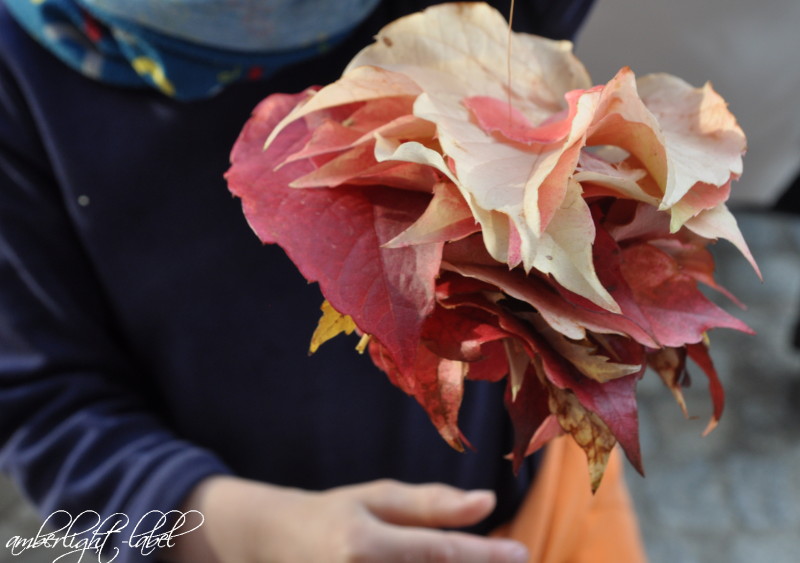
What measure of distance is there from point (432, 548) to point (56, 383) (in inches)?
10.5

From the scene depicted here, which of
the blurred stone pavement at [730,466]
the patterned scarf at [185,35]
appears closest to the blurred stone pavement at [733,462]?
the blurred stone pavement at [730,466]

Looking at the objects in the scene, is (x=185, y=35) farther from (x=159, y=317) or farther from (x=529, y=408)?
(x=529, y=408)

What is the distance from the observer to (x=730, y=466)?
116 cm

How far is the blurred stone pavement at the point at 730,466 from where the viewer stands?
3.52 feet

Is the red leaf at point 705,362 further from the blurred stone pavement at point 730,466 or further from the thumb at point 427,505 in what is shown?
the blurred stone pavement at point 730,466

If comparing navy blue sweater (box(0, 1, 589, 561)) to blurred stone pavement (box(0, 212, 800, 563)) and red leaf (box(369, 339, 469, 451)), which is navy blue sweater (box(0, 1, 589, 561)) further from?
blurred stone pavement (box(0, 212, 800, 563))

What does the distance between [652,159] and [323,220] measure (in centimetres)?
8

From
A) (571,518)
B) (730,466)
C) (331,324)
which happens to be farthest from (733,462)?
(331,324)

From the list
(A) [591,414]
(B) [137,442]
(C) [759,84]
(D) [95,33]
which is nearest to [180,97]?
(D) [95,33]

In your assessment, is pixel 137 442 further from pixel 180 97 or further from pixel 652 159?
pixel 652 159

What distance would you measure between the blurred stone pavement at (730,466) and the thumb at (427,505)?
2.44 ft

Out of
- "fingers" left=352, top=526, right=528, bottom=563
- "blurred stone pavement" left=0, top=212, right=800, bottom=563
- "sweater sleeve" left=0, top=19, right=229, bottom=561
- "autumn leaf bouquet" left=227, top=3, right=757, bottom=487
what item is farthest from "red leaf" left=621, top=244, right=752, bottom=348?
"blurred stone pavement" left=0, top=212, right=800, bottom=563

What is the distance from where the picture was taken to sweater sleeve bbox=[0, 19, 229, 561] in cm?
44

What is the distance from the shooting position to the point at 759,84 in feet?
2.09
